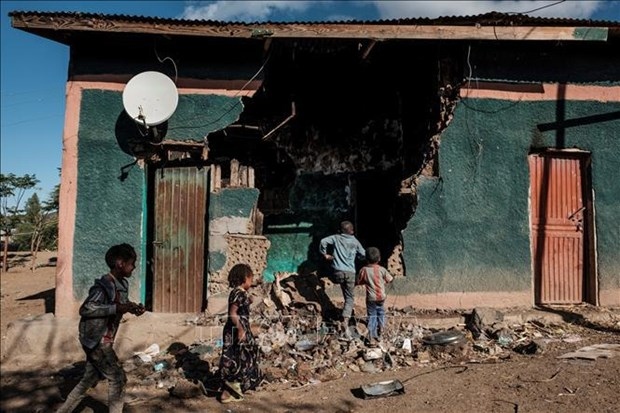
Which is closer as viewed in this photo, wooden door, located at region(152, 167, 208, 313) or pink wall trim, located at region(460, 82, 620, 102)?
wooden door, located at region(152, 167, 208, 313)

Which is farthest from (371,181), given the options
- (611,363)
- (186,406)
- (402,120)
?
(186,406)

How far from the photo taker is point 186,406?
446cm

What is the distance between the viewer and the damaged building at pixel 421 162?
20.9ft

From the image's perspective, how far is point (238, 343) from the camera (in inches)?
176

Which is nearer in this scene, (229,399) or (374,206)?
(229,399)

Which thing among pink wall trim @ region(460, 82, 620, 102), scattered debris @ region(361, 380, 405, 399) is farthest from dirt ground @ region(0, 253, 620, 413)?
pink wall trim @ region(460, 82, 620, 102)

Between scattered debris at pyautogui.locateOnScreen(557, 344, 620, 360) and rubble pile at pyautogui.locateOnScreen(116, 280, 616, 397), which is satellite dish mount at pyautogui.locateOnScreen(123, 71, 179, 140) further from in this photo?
scattered debris at pyautogui.locateOnScreen(557, 344, 620, 360)

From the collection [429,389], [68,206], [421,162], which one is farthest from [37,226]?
[429,389]

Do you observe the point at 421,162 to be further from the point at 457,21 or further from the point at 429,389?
the point at 429,389

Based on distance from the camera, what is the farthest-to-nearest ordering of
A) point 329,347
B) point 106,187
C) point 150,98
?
point 106,187, point 150,98, point 329,347

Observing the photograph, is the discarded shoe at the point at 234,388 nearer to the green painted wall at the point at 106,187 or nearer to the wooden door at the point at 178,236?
the wooden door at the point at 178,236

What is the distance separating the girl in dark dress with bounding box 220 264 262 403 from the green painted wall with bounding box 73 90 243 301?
252 cm

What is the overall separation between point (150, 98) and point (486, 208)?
4.90 metres

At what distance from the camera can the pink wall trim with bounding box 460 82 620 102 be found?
683 centimetres
